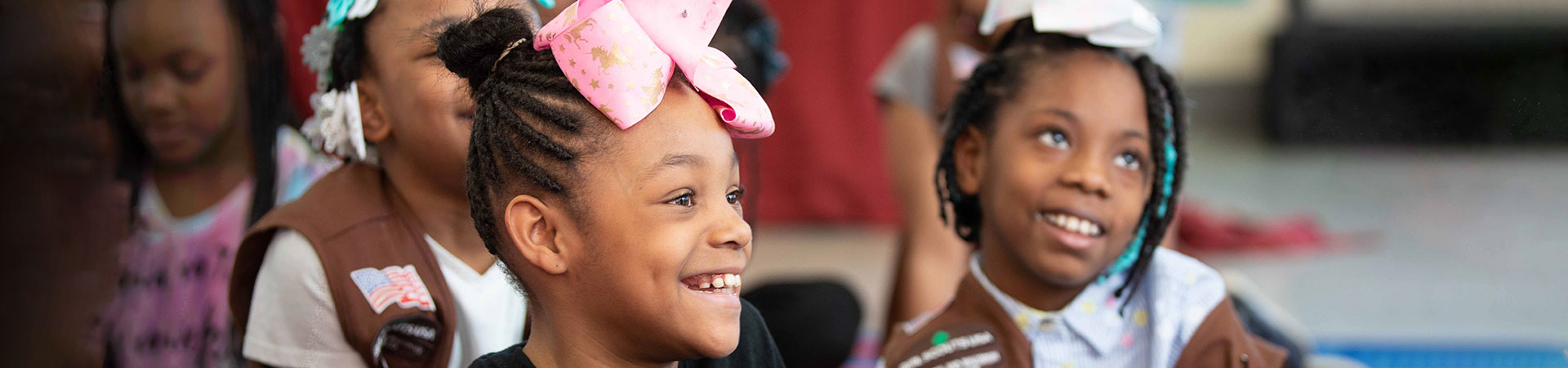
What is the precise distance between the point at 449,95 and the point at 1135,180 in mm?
800

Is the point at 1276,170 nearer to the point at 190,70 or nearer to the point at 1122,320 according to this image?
the point at 1122,320

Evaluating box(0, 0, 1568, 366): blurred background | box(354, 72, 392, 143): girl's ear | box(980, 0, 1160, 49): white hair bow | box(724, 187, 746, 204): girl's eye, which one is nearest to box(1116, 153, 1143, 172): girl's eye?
box(980, 0, 1160, 49): white hair bow

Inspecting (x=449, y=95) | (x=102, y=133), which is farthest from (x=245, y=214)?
(x=102, y=133)

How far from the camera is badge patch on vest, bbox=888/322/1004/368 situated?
1486mm

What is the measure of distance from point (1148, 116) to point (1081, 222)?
6.4 inches

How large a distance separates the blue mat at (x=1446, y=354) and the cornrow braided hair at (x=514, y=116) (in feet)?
8.55

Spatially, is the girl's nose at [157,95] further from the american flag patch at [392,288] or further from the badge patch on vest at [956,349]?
the badge patch on vest at [956,349]

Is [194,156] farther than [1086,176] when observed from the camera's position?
Yes

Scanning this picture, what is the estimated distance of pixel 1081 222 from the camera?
1.46m

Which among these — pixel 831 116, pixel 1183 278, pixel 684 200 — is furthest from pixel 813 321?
pixel 831 116

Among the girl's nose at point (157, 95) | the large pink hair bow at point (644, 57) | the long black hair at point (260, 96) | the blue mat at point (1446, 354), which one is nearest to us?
the large pink hair bow at point (644, 57)

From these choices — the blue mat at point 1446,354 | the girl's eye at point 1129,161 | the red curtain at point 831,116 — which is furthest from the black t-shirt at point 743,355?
the red curtain at point 831,116

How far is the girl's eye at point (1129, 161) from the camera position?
4.89ft

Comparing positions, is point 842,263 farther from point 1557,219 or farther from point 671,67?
point 671,67
